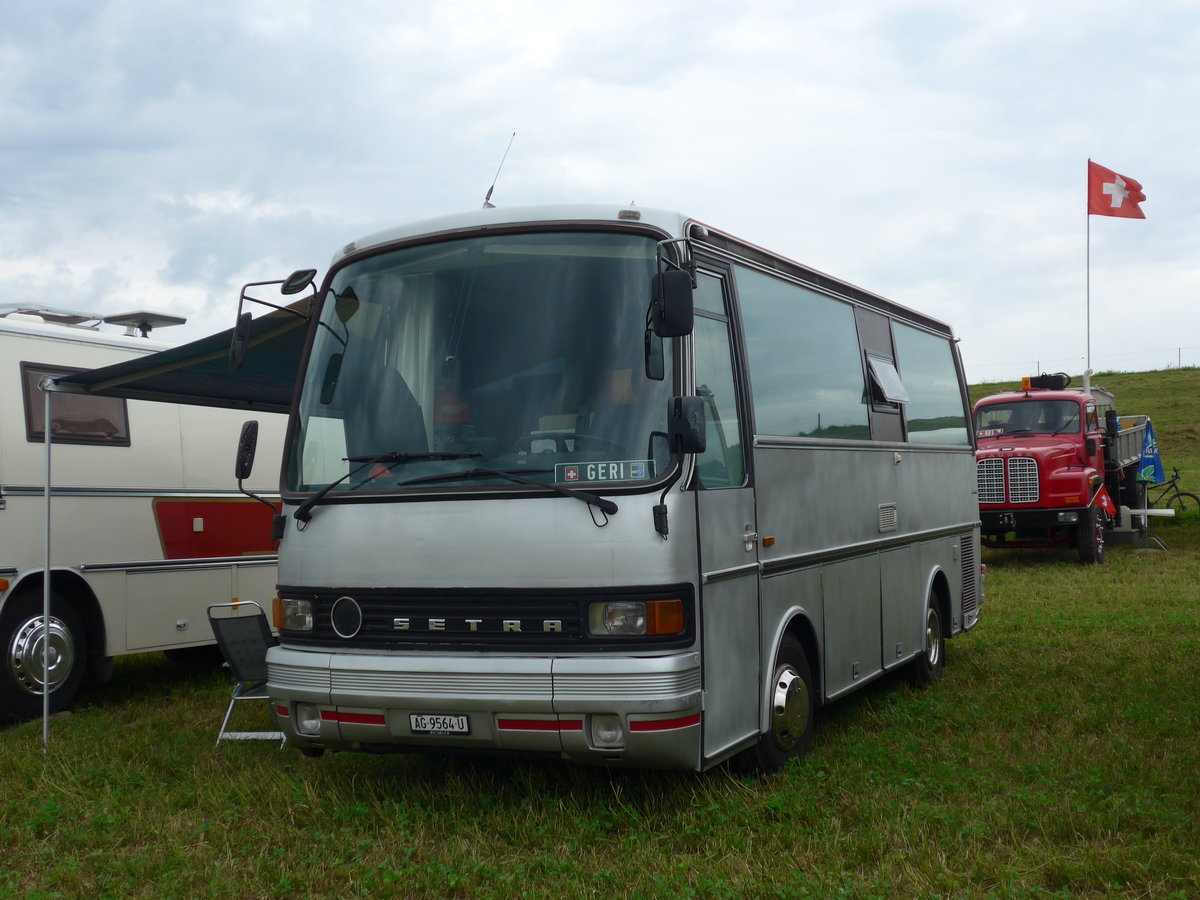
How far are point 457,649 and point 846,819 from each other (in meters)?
1.95

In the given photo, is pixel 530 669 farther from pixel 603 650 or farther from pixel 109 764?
pixel 109 764

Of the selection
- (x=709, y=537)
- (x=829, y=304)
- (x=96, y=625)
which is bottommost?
(x=96, y=625)

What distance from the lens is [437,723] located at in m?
5.55

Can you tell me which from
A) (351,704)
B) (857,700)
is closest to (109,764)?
(351,704)

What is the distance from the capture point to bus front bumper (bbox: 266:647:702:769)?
17.2 ft

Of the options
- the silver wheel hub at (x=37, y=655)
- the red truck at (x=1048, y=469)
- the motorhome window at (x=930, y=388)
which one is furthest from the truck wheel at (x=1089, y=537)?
the silver wheel hub at (x=37, y=655)

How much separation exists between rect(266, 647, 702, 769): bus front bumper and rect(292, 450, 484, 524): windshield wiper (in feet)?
2.30

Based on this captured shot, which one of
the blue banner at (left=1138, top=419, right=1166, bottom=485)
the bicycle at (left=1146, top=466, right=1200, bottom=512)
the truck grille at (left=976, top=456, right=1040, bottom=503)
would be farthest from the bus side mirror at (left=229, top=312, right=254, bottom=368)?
the bicycle at (left=1146, top=466, right=1200, bottom=512)

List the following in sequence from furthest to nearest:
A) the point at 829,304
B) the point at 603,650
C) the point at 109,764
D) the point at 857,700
Result: the point at 857,700 → the point at 829,304 → the point at 109,764 → the point at 603,650

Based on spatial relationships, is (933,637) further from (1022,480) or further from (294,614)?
(1022,480)

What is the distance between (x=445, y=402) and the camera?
18.9 feet

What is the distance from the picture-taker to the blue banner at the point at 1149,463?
22.7m

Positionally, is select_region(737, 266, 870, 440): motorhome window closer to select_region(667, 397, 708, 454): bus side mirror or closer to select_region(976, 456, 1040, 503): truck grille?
select_region(667, 397, 708, 454): bus side mirror

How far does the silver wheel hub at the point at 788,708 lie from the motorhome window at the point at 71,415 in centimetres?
543
